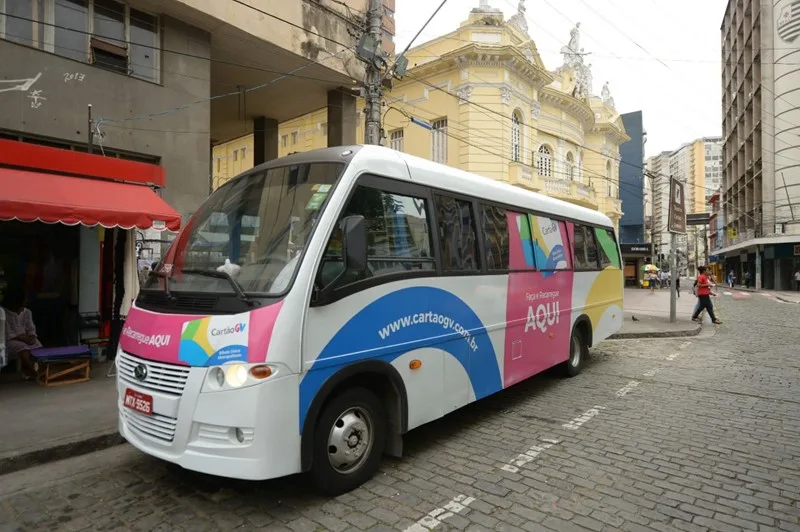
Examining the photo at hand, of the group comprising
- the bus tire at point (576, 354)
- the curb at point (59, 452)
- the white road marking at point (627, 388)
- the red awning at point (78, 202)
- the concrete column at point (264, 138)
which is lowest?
the curb at point (59, 452)

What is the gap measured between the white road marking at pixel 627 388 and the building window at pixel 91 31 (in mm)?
11295

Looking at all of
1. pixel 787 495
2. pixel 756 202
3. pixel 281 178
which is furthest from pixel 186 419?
pixel 756 202

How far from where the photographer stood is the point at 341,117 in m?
15.7

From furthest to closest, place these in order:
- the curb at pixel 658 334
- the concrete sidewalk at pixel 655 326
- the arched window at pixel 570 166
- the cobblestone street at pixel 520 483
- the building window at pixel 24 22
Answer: the arched window at pixel 570 166 → the concrete sidewalk at pixel 655 326 → the curb at pixel 658 334 → the building window at pixel 24 22 → the cobblestone street at pixel 520 483

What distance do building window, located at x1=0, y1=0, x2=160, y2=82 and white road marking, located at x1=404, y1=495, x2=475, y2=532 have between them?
35.8 ft

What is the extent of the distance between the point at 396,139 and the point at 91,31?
15.6 metres

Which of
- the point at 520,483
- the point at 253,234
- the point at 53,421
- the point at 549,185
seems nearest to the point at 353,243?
the point at 253,234

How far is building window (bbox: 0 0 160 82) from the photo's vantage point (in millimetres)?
9102

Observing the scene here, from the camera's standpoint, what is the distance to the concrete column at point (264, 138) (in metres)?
18.5

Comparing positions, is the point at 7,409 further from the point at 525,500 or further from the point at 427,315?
the point at 525,500

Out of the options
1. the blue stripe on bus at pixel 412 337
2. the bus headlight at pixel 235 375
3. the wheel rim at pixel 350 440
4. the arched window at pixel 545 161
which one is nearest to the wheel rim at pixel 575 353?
the blue stripe on bus at pixel 412 337

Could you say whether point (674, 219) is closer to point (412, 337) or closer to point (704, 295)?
point (704, 295)

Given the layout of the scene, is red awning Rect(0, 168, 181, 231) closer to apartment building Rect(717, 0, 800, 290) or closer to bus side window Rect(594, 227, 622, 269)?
bus side window Rect(594, 227, 622, 269)

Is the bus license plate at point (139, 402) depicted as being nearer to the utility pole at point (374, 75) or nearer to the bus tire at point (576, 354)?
the bus tire at point (576, 354)
